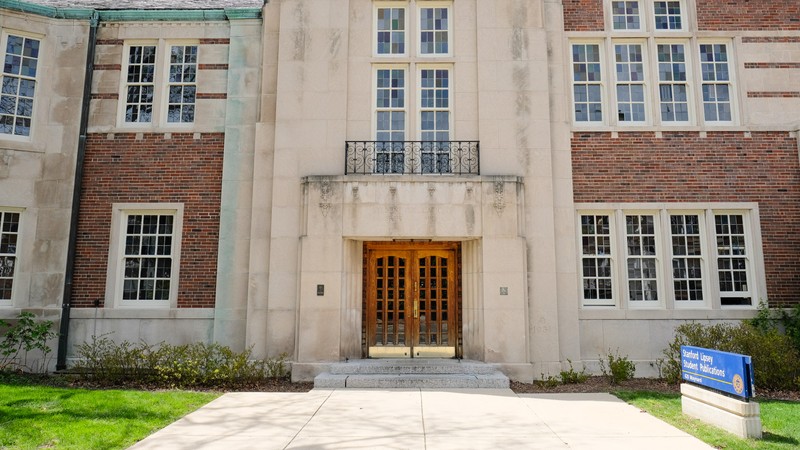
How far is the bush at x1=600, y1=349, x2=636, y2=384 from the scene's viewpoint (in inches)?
427

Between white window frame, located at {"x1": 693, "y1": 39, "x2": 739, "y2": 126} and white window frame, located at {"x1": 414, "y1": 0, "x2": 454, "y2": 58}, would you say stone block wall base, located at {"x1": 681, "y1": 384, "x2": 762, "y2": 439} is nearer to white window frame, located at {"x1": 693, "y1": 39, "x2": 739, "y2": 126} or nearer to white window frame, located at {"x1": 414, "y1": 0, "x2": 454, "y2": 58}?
white window frame, located at {"x1": 693, "y1": 39, "x2": 739, "y2": 126}

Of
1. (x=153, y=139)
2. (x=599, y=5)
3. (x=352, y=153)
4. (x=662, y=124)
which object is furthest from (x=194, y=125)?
(x=662, y=124)

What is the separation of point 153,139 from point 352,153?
495 cm

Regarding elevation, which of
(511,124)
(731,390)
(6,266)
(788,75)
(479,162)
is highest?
(788,75)

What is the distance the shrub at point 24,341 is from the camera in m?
11.1

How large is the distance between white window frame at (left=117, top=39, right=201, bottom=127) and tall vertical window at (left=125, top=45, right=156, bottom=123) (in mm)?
68

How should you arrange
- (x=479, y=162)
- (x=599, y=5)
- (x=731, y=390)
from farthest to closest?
(x=599, y=5) < (x=479, y=162) < (x=731, y=390)

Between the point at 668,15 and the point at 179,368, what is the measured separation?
1402 cm

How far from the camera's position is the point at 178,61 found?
43.1ft

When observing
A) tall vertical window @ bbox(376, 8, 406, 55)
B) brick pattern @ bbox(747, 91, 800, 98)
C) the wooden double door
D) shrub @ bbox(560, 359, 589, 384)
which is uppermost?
tall vertical window @ bbox(376, 8, 406, 55)

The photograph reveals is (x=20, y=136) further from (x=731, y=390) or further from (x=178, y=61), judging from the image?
(x=731, y=390)

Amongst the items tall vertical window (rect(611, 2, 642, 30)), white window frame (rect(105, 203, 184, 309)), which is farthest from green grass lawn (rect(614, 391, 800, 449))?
white window frame (rect(105, 203, 184, 309))

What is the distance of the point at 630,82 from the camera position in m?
12.7

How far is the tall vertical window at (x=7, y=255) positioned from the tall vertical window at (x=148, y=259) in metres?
2.44
